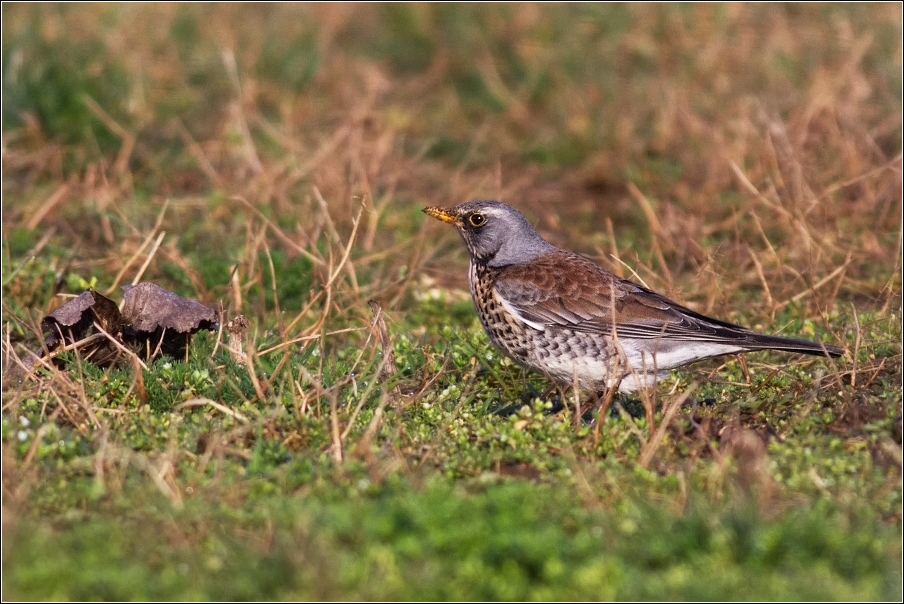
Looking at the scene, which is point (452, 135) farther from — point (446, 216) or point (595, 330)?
point (595, 330)

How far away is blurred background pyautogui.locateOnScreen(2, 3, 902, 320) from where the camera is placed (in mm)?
8195

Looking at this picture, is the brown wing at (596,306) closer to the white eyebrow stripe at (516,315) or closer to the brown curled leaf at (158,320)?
the white eyebrow stripe at (516,315)

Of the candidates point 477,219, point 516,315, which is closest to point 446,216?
point 477,219

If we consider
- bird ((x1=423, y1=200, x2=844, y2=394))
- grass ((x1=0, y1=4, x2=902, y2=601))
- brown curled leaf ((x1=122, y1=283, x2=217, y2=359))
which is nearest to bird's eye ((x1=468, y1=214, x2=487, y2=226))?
bird ((x1=423, y1=200, x2=844, y2=394))

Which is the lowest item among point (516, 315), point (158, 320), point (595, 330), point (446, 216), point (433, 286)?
point (433, 286)

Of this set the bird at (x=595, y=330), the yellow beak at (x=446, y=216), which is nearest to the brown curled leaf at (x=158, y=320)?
the yellow beak at (x=446, y=216)

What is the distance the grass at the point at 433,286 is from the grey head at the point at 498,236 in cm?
44

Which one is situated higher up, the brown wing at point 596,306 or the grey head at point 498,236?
the grey head at point 498,236

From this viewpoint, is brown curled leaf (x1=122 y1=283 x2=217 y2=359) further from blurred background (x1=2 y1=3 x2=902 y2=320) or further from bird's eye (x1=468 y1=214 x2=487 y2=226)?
bird's eye (x1=468 y1=214 x2=487 y2=226)

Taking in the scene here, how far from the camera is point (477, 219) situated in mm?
6723

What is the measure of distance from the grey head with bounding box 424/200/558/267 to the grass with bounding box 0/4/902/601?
0.44 m

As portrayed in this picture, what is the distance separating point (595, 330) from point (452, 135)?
546cm

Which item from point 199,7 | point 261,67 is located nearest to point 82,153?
point 261,67

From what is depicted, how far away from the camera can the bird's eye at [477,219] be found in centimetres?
671
